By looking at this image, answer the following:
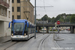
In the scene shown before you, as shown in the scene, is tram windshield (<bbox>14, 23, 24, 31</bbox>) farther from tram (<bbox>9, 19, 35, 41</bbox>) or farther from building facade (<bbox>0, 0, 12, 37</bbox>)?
building facade (<bbox>0, 0, 12, 37</bbox>)

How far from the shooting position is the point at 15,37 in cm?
2102

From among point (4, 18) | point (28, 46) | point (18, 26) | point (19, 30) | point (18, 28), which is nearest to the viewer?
point (28, 46)

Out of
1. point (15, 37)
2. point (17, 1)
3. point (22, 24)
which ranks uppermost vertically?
point (17, 1)

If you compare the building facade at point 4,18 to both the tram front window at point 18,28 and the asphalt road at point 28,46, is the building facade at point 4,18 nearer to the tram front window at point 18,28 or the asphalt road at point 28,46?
the tram front window at point 18,28

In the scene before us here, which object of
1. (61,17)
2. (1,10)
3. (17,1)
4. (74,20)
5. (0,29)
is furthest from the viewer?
(61,17)

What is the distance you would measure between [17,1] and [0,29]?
3066cm

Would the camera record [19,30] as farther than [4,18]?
No

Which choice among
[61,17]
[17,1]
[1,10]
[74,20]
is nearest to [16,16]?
[17,1]

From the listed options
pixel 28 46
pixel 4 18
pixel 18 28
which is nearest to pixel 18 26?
pixel 18 28

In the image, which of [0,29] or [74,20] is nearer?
[0,29]

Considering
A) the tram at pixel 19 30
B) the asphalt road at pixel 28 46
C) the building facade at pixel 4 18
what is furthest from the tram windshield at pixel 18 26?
the building facade at pixel 4 18

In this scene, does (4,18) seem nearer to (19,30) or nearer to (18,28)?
(18,28)

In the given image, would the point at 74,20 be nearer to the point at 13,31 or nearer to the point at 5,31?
the point at 5,31

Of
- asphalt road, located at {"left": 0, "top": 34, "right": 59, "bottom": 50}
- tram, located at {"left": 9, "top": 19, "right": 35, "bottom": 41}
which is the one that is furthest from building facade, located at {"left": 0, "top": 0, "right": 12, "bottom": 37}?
asphalt road, located at {"left": 0, "top": 34, "right": 59, "bottom": 50}
